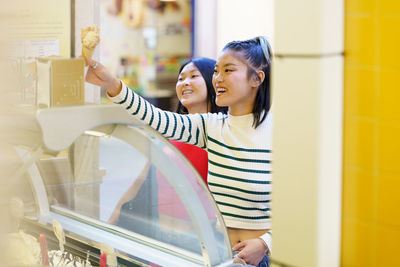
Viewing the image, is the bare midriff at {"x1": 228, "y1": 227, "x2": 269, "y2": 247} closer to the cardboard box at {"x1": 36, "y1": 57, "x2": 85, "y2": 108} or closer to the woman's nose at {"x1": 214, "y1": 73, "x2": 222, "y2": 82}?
the woman's nose at {"x1": 214, "y1": 73, "x2": 222, "y2": 82}

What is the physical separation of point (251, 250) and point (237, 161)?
1.18ft

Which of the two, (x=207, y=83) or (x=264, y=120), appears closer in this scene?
(x=264, y=120)

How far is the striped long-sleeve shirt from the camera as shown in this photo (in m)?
2.07

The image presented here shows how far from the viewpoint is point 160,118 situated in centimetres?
223

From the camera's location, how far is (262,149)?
2.11 m

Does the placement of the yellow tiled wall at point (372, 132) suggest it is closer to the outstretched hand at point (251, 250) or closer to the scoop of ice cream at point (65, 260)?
the outstretched hand at point (251, 250)

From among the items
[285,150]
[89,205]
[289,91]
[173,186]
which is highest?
[289,91]

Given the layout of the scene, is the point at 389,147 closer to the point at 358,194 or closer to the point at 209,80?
the point at 358,194

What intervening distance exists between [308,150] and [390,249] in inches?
11.7

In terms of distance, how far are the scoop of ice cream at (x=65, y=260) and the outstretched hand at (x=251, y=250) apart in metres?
0.55

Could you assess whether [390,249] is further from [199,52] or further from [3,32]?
[199,52]

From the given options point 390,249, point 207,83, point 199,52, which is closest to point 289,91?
point 390,249

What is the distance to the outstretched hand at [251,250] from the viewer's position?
1.94m

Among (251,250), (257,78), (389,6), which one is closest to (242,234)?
(251,250)
